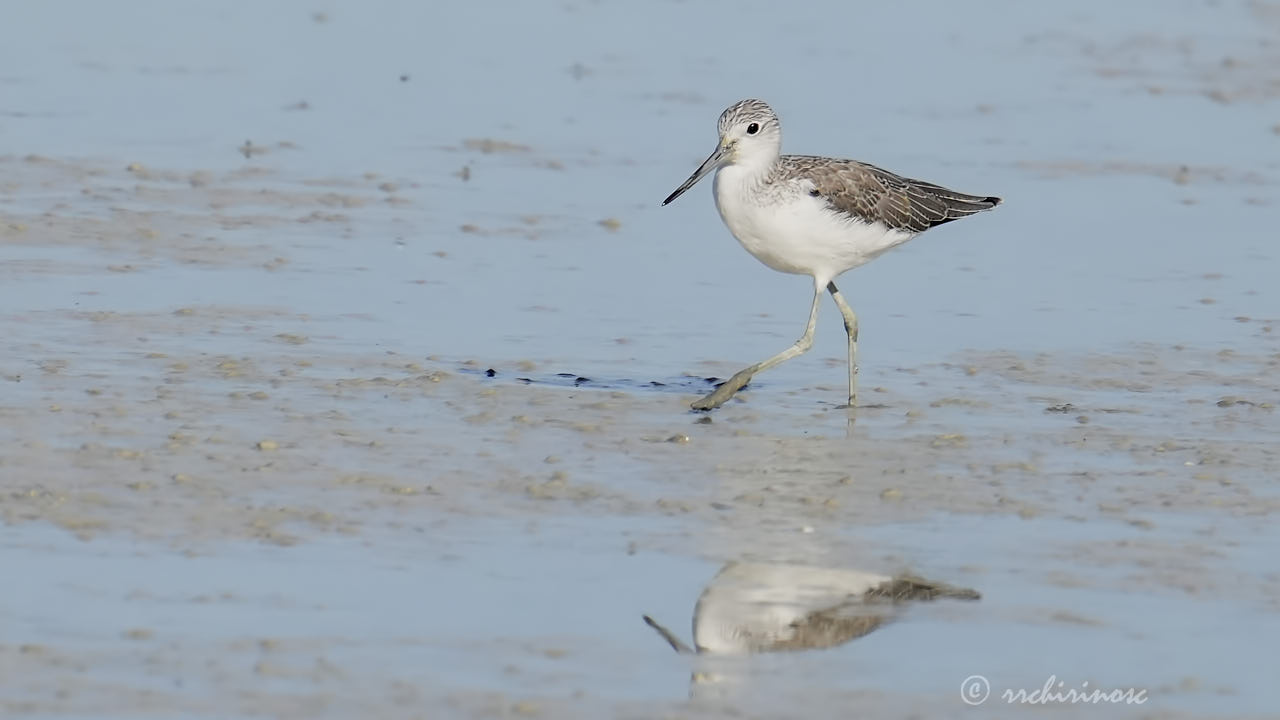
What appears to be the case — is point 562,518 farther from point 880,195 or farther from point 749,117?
point 880,195

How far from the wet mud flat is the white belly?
0.69m

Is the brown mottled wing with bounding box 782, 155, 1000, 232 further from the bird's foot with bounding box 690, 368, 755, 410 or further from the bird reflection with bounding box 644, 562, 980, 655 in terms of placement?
the bird reflection with bounding box 644, 562, 980, 655

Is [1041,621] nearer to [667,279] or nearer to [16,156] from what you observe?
[667,279]

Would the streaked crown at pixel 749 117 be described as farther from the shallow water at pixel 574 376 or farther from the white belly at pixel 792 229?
the shallow water at pixel 574 376

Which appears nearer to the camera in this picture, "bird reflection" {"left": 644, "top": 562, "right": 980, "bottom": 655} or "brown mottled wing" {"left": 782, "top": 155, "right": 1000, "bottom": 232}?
"bird reflection" {"left": 644, "top": 562, "right": 980, "bottom": 655}

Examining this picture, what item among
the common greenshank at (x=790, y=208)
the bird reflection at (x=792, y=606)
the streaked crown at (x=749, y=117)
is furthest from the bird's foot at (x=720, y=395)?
the bird reflection at (x=792, y=606)

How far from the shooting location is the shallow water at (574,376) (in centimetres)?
693

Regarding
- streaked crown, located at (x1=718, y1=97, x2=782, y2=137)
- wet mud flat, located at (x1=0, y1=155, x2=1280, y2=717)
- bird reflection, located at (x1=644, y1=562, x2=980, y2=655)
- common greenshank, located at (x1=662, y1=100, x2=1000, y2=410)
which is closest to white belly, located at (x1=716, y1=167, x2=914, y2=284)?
common greenshank, located at (x1=662, y1=100, x2=1000, y2=410)

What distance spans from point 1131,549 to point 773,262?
3.26m

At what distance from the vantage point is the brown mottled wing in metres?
10.9

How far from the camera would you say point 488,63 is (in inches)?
748

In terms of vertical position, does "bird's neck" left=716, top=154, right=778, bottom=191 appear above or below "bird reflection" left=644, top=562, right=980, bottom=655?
above

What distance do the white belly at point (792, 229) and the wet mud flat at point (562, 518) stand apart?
690 mm

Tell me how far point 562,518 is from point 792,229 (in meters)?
2.83
